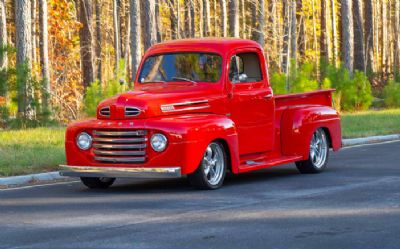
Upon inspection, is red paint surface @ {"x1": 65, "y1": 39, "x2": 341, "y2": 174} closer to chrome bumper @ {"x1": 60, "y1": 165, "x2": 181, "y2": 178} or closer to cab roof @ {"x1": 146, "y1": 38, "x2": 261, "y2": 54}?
cab roof @ {"x1": 146, "y1": 38, "x2": 261, "y2": 54}

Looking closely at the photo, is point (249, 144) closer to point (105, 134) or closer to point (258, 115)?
point (258, 115)

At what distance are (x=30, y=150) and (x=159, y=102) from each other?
5.26 m

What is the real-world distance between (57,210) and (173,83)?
3352 mm

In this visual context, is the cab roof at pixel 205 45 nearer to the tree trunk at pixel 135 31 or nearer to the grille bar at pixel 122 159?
the grille bar at pixel 122 159

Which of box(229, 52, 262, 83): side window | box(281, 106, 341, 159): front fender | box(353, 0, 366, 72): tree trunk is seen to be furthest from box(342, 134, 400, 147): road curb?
box(353, 0, 366, 72): tree trunk

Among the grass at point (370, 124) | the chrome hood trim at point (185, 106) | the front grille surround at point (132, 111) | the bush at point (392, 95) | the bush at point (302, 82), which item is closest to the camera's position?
the front grille surround at point (132, 111)

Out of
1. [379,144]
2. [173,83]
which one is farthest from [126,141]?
[379,144]

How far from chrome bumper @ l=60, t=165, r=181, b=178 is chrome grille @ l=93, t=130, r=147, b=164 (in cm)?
18

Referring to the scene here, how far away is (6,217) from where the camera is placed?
11.1m

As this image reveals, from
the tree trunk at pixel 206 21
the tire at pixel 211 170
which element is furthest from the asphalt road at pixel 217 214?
the tree trunk at pixel 206 21

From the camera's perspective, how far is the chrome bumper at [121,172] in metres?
12.7

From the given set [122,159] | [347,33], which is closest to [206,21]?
[347,33]

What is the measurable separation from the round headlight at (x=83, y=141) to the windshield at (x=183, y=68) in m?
1.61

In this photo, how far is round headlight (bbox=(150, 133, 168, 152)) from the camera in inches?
504
